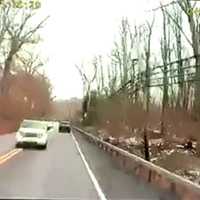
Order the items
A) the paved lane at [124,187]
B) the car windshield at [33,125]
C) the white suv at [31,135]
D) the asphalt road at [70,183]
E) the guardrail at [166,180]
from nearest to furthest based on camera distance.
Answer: the guardrail at [166,180] → the paved lane at [124,187] → the asphalt road at [70,183] → the white suv at [31,135] → the car windshield at [33,125]

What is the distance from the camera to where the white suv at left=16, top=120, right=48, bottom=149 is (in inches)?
1590

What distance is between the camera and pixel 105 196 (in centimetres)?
1552

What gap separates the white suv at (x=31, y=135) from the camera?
4038 centimetres

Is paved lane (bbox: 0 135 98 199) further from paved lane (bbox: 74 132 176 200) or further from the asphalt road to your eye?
paved lane (bbox: 74 132 176 200)

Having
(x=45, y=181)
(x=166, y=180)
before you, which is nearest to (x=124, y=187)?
(x=166, y=180)

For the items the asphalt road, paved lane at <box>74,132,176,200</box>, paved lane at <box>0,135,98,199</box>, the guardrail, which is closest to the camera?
the guardrail

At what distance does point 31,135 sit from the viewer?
132 ft

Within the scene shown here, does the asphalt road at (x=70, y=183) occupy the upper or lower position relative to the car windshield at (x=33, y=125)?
lower

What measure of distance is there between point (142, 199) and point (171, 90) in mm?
19248

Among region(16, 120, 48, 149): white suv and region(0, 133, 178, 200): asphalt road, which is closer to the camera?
region(0, 133, 178, 200): asphalt road

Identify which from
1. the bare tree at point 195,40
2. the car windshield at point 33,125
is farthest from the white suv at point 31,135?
the bare tree at point 195,40

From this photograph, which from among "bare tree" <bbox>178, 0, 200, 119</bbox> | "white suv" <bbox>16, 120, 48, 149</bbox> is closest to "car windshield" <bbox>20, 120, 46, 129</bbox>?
"white suv" <bbox>16, 120, 48, 149</bbox>

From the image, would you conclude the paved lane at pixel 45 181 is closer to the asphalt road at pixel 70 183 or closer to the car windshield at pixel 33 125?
the asphalt road at pixel 70 183

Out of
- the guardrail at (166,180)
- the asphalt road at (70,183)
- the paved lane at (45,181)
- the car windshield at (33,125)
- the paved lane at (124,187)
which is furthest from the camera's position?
the car windshield at (33,125)
